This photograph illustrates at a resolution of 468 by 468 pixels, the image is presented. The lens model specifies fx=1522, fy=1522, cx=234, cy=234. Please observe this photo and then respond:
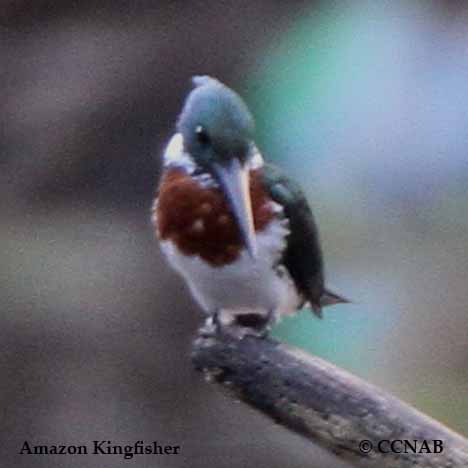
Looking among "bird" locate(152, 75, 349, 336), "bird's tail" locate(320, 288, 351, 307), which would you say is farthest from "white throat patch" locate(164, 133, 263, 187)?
"bird's tail" locate(320, 288, 351, 307)

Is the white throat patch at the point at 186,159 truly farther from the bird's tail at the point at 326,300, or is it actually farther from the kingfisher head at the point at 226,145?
the bird's tail at the point at 326,300

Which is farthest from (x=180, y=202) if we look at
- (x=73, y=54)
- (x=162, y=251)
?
(x=73, y=54)

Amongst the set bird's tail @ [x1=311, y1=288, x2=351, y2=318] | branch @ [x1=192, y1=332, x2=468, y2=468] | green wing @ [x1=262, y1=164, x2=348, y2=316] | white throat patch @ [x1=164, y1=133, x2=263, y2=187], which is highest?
white throat patch @ [x1=164, y1=133, x2=263, y2=187]

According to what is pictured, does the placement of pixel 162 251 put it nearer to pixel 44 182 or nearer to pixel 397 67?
pixel 44 182

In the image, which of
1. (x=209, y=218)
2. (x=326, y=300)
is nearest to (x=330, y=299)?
(x=326, y=300)

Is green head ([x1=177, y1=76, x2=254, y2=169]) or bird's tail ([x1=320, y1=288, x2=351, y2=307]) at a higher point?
green head ([x1=177, y1=76, x2=254, y2=169])

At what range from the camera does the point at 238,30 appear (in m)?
1.12

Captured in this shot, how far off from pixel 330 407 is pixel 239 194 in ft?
0.52

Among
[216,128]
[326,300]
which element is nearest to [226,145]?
[216,128]

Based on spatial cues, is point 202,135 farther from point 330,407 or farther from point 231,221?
point 330,407

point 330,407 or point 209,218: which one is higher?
point 209,218

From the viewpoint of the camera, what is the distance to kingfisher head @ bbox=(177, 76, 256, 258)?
1039mm

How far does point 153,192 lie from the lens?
1.10m

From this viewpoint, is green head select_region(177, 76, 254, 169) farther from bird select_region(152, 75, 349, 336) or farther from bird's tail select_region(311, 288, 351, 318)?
bird's tail select_region(311, 288, 351, 318)
